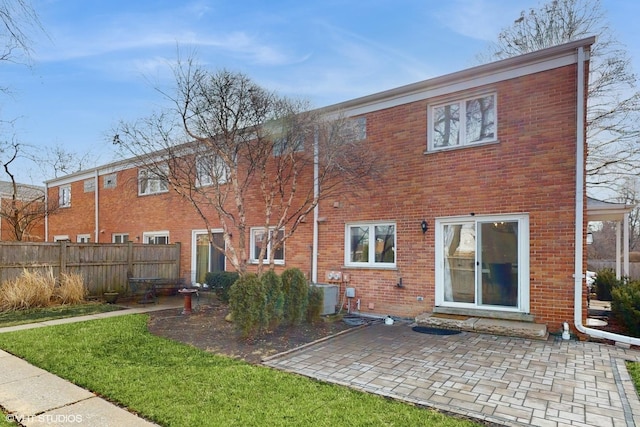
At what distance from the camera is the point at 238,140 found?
898 centimetres

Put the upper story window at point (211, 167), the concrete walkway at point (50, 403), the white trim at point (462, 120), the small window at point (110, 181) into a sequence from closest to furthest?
the concrete walkway at point (50, 403) → the white trim at point (462, 120) → the upper story window at point (211, 167) → the small window at point (110, 181)

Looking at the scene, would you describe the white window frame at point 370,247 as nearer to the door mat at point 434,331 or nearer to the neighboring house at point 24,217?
the door mat at point 434,331

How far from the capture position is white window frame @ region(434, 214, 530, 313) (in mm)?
7480

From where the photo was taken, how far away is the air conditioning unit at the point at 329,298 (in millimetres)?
8762

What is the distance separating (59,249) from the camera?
11.3 meters

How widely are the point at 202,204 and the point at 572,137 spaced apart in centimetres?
1099

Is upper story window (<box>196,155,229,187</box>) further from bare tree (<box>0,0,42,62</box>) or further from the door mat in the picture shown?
the door mat

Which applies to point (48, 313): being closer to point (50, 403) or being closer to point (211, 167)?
point (211, 167)

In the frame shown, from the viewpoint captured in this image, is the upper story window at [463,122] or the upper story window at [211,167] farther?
the upper story window at [211,167]

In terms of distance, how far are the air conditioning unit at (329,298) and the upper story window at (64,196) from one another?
1744 centimetres

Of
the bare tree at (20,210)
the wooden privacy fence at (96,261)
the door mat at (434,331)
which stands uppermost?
the bare tree at (20,210)

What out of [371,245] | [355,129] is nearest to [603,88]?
[355,129]

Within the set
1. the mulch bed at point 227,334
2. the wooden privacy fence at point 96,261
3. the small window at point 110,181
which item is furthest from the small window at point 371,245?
the small window at point 110,181

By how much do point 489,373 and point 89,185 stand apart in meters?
19.6
